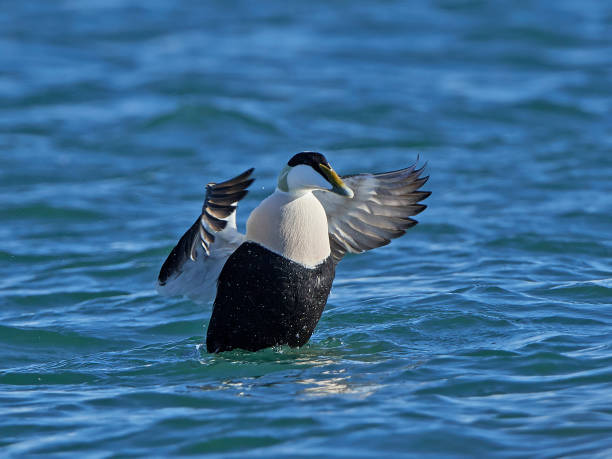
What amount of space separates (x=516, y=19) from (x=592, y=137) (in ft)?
20.3

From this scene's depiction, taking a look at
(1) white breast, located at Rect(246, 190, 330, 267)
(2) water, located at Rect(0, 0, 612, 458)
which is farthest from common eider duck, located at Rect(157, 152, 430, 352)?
(2) water, located at Rect(0, 0, 612, 458)

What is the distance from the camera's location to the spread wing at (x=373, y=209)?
21.1ft

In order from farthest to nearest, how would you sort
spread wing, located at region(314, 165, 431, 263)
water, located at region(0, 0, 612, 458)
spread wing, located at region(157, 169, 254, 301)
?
spread wing, located at region(314, 165, 431, 263) < spread wing, located at region(157, 169, 254, 301) < water, located at region(0, 0, 612, 458)

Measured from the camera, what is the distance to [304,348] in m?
6.30

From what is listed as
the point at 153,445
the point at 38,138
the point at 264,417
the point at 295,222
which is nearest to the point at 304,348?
the point at 295,222

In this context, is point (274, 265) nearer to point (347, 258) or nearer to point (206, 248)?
point (206, 248)

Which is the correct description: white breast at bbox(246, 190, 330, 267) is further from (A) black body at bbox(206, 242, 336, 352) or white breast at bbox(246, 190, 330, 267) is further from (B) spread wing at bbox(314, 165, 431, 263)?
(B) spread wing at bbox(314, 165, 431, 263)

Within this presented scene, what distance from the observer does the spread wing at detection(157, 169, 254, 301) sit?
5.35 metres

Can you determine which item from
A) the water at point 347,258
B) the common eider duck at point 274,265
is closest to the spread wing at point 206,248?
the common eider duck at point 274,265

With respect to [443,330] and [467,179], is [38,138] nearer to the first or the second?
[467,179]

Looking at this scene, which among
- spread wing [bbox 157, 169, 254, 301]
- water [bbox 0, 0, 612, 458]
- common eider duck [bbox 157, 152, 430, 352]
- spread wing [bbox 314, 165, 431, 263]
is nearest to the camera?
water [bbox 0, 0, 612, 458]

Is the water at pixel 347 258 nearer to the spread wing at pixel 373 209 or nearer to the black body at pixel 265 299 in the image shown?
the black body at pixel 265 299

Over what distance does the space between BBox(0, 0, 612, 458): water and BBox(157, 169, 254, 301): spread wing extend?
18.2 inches

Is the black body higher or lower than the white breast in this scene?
lower
